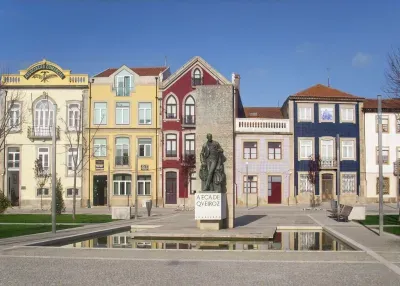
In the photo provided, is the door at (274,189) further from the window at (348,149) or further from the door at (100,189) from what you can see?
the door at (100,189)

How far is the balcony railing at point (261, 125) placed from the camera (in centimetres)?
4984

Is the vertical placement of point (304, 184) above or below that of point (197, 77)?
below

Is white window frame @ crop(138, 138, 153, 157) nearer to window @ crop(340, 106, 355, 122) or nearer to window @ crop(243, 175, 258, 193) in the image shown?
window @ crop(243, 175, 258, 193)

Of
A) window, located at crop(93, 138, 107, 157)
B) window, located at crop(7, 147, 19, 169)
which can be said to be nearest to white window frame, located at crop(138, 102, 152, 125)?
window, located at crop(93, 138, 107, 157)

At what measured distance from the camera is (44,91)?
5000 centimetres

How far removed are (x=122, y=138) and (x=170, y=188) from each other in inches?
251

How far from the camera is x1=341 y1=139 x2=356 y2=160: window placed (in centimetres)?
5050

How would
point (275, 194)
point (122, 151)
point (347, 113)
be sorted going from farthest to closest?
point (347, 113), point (122, 151), point (275, 194)

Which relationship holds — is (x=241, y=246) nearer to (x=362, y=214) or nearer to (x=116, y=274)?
(x=116, y=274)

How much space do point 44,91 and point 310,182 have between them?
25.4 meters

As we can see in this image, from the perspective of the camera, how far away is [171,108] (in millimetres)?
50500

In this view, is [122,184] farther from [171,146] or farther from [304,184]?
[304,184]

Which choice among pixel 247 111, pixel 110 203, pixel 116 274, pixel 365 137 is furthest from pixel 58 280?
pixel 247 111

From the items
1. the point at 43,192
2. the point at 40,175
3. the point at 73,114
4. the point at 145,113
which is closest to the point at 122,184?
the point at 145,113
